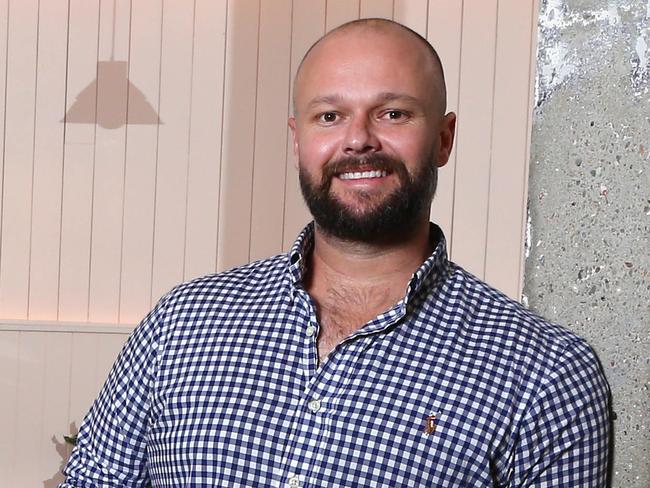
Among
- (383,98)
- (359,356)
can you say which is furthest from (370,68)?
(359,356)

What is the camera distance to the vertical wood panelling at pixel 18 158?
3979 mm

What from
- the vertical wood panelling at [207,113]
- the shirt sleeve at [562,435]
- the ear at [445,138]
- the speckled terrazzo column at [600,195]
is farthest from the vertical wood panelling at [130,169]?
the shirt sleeve at [562,435]

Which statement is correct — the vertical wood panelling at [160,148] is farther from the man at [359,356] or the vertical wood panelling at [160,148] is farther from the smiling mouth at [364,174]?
the smiling mouth at [364,174]

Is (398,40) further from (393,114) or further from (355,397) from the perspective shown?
(355,397)

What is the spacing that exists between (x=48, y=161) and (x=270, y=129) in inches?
33.2

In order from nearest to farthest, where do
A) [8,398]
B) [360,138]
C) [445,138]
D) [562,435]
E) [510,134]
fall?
[562,435]
[360,138]
[445,138]
[510,134]
[8,398]

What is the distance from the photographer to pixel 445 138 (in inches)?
58.7

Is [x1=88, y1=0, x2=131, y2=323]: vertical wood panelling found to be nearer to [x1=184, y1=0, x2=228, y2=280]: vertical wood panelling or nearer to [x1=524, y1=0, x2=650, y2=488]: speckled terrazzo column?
[x1=184, y1=0, x2=228, y2=280]: vertical wood panelling

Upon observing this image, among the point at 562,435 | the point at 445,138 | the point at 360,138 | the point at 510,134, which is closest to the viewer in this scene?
the point at 562,435

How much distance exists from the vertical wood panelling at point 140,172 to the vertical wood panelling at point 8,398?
42cm

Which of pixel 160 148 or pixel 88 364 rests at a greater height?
pixel 160 148

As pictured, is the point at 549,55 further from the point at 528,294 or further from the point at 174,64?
the point at 174,64

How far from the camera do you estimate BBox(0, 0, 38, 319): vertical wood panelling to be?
3979mm

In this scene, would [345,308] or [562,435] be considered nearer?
[562,435]
